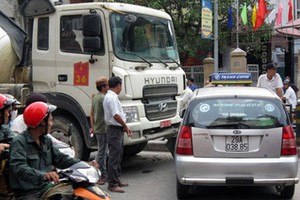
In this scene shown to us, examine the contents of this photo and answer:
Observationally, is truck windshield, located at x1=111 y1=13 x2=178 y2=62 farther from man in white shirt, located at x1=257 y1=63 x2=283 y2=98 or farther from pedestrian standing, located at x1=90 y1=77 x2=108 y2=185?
man in white shirt, located at x1=257 y1=63 x2=283 y2=98


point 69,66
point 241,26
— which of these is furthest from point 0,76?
point 241,26

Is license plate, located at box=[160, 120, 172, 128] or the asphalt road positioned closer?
the asphalt road

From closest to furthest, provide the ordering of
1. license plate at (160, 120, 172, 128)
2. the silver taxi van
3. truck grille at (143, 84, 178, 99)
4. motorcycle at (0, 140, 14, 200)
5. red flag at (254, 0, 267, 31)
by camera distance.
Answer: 1. motorcycle at (0, 140, 14, 200)
2. the silver taxi van
3. truck grille at (143, 84, 178, 99)
4. license plate at (160, 120, 172, 128)
5. red flag at (254, 0, 267, 31)

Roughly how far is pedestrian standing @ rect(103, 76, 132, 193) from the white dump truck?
26.6 inches

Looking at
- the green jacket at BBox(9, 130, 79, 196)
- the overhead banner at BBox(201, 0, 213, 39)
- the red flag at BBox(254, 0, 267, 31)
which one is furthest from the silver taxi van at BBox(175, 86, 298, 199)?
the red flag at BBox(254, 0, 267, 31)

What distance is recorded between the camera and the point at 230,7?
20938 millimetres

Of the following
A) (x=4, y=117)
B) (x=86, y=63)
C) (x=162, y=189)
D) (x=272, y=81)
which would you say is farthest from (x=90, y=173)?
(x=272, y=81)

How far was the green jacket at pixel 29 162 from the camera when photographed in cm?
348

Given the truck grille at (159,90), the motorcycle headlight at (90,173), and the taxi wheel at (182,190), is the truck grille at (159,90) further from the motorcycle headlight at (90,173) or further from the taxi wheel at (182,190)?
the motorcycle headlight at (90,173)

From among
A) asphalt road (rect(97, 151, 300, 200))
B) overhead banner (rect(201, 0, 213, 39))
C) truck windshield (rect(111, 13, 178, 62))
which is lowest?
asphalt road (rect(97, 151, 300, 200))

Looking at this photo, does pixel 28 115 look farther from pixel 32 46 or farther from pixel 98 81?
pixel 32 46

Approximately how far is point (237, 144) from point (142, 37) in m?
3.20

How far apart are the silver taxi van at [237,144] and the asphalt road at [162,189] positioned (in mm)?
728

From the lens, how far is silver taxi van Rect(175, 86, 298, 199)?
18.5 feet
